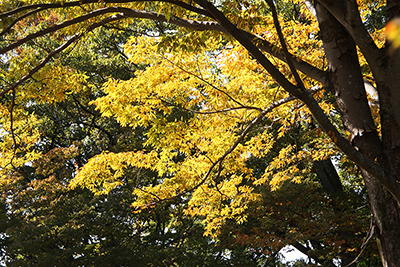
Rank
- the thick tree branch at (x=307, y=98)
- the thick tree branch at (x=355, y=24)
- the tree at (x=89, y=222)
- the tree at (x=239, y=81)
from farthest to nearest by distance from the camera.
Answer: the tree at (x=89, y=222) → the thick tree branch at (x=355, y=24) → the tree at (x=239, y=81) → the thick tree branch at (x=307, y=98)

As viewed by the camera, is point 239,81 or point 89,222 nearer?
point 239,81

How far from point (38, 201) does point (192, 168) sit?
178 inches

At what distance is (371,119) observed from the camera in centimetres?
311

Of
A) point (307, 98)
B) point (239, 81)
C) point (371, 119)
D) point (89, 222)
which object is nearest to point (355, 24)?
point (371, 119)

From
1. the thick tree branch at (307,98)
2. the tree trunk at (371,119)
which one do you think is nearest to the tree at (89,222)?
the tree trunk at (371,119)

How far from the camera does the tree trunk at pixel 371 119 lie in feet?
9.34

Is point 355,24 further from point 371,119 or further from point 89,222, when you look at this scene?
point 89,222

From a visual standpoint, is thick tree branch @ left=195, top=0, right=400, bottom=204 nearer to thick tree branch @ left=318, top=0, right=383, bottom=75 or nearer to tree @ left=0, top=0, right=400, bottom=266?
tree @ left=0, top=0, right=400, bottom=266

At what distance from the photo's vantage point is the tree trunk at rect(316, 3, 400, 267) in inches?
112

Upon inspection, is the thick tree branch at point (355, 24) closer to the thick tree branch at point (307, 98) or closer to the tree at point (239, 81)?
the tree at point (239, 81)

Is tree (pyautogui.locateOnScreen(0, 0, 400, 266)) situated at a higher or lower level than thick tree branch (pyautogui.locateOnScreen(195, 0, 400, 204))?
higher

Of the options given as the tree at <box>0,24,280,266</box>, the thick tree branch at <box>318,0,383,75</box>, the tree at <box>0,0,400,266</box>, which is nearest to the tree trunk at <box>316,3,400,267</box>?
the tree at <box>0,0,400,266</box>

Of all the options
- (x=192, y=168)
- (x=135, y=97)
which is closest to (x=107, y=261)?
(x=192, y=168)

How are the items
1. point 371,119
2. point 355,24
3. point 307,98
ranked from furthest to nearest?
point 371,119 → point 355,24 → point 307,98
